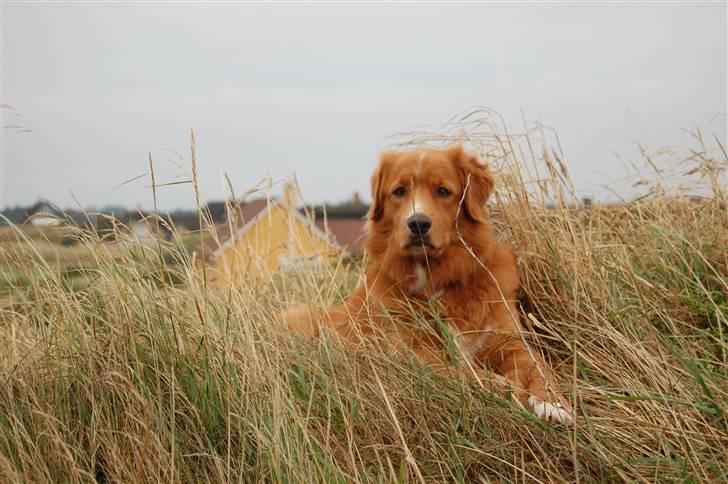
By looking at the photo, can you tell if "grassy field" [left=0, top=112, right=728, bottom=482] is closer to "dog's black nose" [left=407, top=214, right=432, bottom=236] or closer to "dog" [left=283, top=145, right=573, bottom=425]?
"dog" [left=283, top=145, right=573, bottom=425]

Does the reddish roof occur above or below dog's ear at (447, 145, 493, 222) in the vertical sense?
below

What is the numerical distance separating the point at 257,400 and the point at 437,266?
1453mm

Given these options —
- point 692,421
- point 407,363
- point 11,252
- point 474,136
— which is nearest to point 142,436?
point 407,363

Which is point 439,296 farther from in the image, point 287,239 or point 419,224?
point 287,239

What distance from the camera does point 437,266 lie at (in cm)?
360

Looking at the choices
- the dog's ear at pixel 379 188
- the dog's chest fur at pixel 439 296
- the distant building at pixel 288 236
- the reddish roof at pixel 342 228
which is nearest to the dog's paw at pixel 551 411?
the dog's chest fur at pixel 439 296

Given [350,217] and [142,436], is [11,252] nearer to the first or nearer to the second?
[142,436]

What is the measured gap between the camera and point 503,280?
3594 millimetres

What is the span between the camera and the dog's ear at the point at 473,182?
12.0 feet

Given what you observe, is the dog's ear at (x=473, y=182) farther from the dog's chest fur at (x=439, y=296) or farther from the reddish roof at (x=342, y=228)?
the reddish roof at (x=342, y=228)

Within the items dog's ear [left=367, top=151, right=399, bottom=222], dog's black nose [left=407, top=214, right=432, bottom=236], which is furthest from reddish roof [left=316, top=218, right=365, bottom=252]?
dog's black nose [left=407, top=214, right=432, bottom=236]

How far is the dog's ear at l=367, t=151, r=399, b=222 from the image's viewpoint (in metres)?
3.84

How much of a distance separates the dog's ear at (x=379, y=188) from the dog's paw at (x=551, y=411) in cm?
149

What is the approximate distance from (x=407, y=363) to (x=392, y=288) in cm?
87
